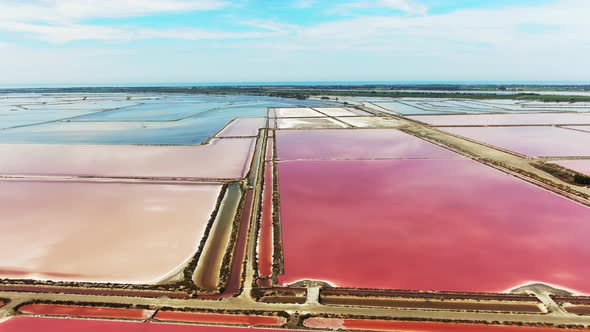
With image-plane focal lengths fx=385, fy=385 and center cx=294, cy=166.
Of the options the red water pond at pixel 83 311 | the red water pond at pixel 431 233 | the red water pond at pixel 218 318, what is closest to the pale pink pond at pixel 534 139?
the red water pond at pixel 431 233

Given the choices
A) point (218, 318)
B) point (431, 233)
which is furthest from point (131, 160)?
point (431, 233)

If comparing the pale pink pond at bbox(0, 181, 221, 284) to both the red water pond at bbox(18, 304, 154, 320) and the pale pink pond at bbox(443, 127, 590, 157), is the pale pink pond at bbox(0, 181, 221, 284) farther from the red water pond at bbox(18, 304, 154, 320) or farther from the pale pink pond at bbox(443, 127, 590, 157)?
the pale pink pond at bbox(443, 127, 590, 157)

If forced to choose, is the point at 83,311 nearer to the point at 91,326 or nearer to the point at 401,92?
the point at 91,326

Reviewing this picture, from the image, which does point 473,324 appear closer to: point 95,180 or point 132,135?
point 95,180

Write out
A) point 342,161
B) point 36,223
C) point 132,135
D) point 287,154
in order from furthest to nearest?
point 132,135 → point 287,154 → point 342,161 → point 36,223

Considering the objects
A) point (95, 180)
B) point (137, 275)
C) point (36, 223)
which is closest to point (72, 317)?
point (137, 275)

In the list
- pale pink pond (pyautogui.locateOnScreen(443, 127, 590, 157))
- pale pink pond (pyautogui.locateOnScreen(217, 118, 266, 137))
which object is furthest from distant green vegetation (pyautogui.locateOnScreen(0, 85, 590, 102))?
pale pink pond (pyautogui.locateOnScreen(217, 118, 266, 137))
